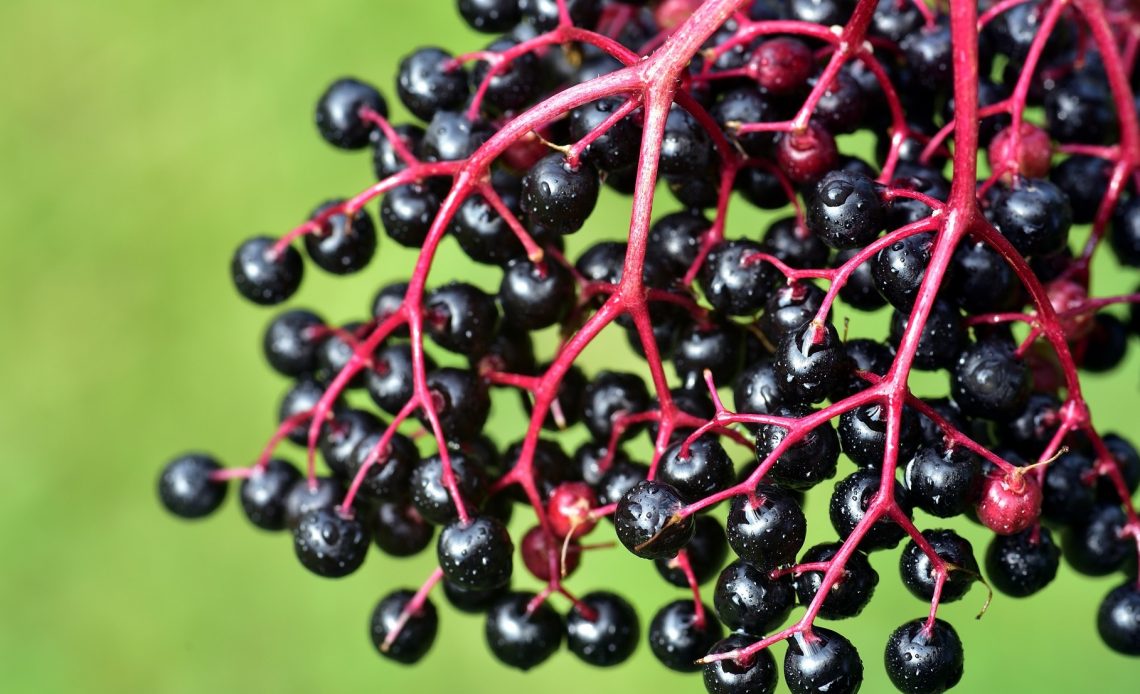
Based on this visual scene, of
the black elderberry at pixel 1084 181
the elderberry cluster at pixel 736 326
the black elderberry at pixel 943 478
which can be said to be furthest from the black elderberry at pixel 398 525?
the black elderberry at pixel 1084 181

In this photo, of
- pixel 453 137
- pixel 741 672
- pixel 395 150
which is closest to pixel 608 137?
pixel 453 137

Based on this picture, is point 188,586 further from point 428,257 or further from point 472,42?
point 428,257

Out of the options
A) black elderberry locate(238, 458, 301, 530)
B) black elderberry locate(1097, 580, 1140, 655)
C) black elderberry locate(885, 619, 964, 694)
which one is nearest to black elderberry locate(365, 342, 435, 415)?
black elderberry locate(238, 458, 301, 530)

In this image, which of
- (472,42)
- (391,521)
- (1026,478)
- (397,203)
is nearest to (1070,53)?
(1026,478)

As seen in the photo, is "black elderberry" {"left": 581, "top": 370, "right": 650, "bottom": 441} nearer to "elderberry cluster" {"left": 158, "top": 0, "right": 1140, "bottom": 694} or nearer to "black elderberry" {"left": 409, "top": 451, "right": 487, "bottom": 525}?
"elderberry cluster" {"left": 158, "top": 0, "right": 1140, "bottom": 694}

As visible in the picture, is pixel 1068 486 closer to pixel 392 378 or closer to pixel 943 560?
pixel 943 560

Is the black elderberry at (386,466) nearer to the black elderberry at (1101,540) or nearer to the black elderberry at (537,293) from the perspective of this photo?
the black elderberry at (537,293)

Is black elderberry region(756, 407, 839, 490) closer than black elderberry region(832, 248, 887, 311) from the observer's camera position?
Yes
